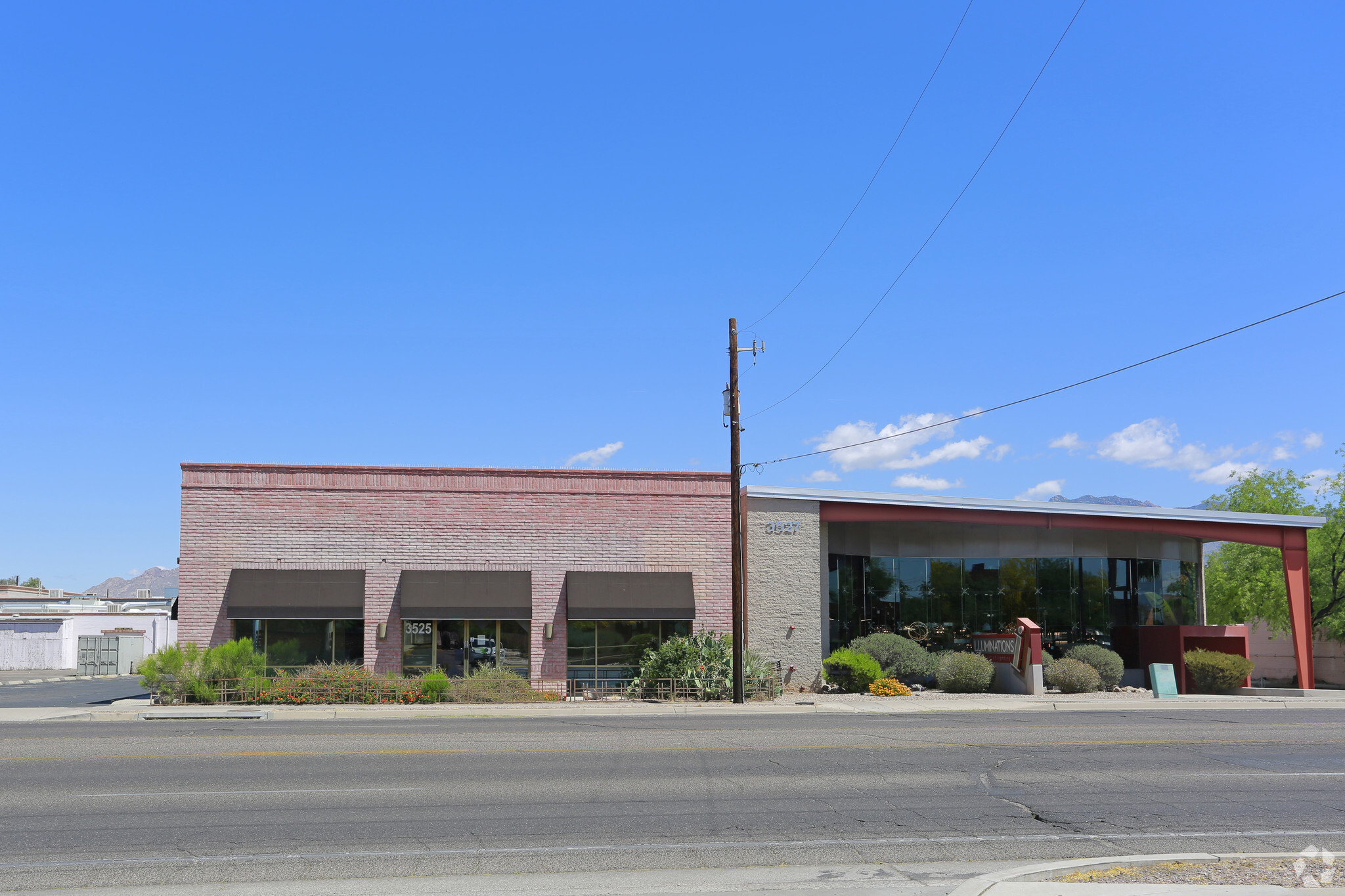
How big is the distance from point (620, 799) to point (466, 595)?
56.4 feet

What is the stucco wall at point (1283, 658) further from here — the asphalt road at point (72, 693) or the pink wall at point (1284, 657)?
the asphalt road at point (72, 693)

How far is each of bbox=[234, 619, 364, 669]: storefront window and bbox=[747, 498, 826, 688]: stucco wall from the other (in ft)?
36.1

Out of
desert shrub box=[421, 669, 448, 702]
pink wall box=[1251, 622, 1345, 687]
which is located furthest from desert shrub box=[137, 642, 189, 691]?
pink wall box=[1251, 622, 1345, 687]

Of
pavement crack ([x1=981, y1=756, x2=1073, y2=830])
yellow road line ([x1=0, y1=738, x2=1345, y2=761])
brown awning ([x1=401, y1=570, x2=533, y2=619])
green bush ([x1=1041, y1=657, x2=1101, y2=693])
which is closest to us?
pavement crack ([x1=981, y1=756, x2=1073, y2=830])

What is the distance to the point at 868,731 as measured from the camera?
760 inches

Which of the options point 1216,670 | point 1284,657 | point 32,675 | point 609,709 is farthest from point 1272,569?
point 32,675

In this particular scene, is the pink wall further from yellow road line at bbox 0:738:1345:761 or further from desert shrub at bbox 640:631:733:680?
yellow road line at bbox 0:738:1345:761

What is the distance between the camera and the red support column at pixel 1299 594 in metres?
33.3

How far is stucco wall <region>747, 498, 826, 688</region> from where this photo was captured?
30.6 metres

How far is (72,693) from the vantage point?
3409cm

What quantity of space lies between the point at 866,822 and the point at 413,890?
4.72 m

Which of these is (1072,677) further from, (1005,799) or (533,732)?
(1005,799)

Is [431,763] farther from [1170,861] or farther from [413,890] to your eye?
[1170,861]

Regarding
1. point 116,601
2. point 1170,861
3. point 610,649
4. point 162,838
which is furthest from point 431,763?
point 116,601
